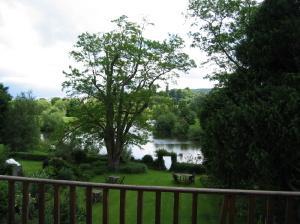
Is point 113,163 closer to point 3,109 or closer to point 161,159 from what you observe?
point 161,159

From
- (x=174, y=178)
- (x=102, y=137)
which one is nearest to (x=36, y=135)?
(x=102, y=137)

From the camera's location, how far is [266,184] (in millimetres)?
9375

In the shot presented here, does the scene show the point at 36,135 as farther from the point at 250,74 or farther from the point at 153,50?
the point at 250,74

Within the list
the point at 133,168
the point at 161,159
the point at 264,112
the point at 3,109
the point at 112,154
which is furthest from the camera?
the point at 3,109

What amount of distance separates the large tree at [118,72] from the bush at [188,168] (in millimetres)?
4858

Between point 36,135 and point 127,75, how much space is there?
11.7 meters

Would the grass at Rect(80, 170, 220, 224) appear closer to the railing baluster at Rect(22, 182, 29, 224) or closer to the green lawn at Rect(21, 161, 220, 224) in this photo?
the green lawn at Rect(21, 161, 220, 224)

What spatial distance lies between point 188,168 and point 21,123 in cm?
1567

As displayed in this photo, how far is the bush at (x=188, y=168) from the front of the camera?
111 ft

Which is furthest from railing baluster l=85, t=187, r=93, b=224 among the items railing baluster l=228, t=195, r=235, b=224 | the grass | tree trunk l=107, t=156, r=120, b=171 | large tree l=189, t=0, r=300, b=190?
tree trunk l=107, t=156, r=120, b=171

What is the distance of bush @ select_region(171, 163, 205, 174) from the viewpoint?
33688 millimetres

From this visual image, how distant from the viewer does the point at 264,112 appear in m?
8.97

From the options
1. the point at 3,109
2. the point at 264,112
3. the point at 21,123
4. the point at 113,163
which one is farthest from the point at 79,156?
the point at 264,112

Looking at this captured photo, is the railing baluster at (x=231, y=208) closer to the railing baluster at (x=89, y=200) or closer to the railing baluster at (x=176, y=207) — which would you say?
the railing baluster at (x=176, y=207)
